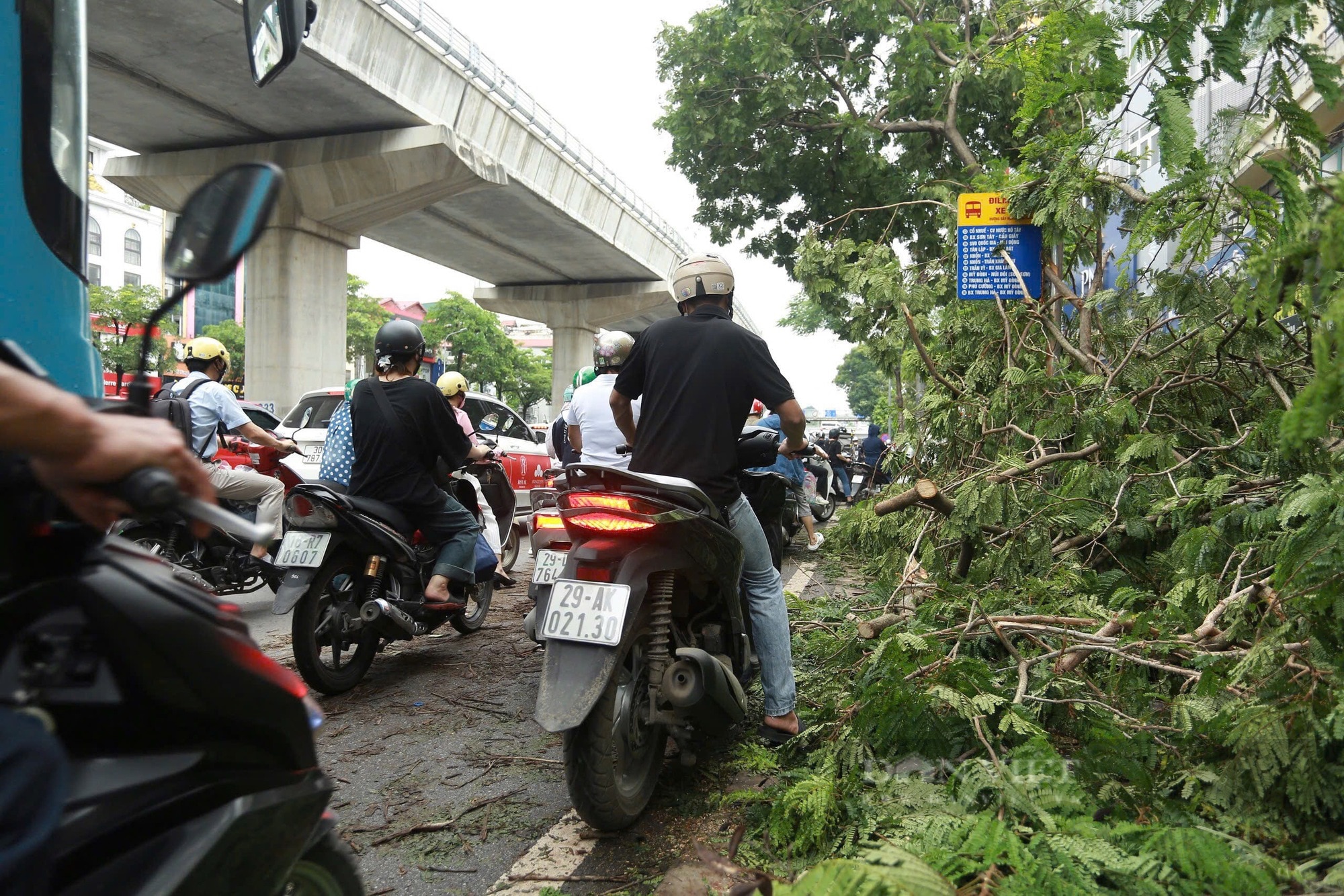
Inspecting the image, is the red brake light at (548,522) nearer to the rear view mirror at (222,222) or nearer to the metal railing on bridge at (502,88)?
the rear view mirror at (222,222)

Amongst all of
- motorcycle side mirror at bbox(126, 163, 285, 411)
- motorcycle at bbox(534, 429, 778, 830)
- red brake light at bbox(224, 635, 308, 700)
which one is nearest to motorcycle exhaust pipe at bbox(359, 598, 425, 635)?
motorcycle at bbox(534, 429, 778, 830)

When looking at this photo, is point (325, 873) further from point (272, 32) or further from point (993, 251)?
point (993, 251)

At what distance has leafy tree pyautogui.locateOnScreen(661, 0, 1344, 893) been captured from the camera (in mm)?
2275

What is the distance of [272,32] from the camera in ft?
11.4

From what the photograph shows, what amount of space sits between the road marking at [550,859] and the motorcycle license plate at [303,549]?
1.82 m

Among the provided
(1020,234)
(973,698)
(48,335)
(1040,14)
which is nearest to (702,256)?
(973,698)

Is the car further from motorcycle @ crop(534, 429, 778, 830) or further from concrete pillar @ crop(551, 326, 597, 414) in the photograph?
concrete pillar @ crop(551, 326, 597, 414)

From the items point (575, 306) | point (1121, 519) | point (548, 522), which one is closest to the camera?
point (548, 522)

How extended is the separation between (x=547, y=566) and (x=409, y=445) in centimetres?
122

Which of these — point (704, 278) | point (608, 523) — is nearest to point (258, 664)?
point (608, 523)

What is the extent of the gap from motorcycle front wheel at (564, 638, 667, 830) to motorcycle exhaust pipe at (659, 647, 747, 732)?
105 mm

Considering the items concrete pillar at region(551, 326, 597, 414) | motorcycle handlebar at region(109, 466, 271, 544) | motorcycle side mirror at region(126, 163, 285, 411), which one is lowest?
motorcycle handlebar at region(109, 466, 271, 544)

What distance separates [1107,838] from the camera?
2.27 m

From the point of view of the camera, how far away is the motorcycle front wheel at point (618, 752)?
2.78 metres
